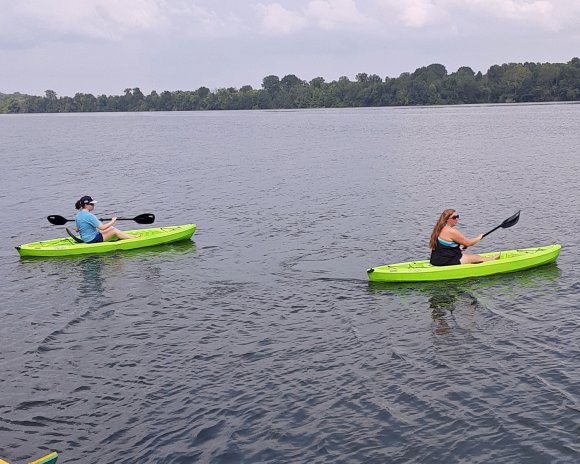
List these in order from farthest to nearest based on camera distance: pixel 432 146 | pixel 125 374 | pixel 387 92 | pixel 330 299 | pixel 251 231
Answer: pixel 387 92 < pixel 432 146 < pixel 251 231 < pixel 330 299 < pixel 125 374

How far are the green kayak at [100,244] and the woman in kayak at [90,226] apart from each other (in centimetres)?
21

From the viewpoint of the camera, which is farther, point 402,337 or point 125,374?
point 402,337

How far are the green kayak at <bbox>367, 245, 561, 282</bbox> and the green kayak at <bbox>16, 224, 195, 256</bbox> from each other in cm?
777

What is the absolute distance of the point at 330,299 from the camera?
1599 centimetres

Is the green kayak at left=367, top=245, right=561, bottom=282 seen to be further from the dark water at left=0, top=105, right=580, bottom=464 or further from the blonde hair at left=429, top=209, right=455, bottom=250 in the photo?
the blonde hair at left=429, top=209, right=455, bottom=250

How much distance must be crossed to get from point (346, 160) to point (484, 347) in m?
38.1

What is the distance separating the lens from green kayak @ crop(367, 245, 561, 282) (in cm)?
1695

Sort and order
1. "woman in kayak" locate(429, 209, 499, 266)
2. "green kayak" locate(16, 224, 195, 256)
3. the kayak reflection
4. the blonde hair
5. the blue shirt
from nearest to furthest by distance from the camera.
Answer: the kayak reflection, the blonde hair, "woman in kayak" locate(429, 209, 499, 266), the blue shirt, "green kayak" locate(16, 224, 195, 256)

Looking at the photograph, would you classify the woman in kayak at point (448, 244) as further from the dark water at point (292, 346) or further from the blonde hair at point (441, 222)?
the dark water at point (292, 346)

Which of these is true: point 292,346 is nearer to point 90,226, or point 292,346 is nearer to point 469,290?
point 469,290

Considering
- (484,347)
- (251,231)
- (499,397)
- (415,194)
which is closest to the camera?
(499,397)

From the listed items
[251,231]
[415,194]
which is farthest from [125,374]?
[415,194]

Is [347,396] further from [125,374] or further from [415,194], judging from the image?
[415,194]

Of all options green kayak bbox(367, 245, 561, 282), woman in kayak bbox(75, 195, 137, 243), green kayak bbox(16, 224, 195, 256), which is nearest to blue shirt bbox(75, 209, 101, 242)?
woman in kayak bbox(75, 195, 137, 243)
